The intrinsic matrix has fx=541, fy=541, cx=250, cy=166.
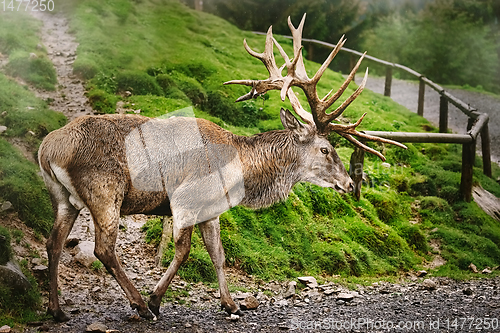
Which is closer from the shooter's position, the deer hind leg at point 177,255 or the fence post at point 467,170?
the deer hind leg at point 177,255

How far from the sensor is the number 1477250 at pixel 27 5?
13.9m

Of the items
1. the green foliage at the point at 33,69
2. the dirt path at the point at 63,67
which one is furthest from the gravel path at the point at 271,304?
the green foliage at the point at 33,69

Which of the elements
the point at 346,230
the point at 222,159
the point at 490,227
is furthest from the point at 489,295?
the point at 222,159

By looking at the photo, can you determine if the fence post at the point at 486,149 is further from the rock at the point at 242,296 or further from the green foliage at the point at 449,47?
the green foliage at the point at 449,47

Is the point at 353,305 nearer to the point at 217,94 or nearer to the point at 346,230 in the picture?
the point at 346,230

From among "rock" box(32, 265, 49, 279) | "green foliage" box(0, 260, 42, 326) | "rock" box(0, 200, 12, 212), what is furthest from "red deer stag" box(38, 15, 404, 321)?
"rock" box(0, 200, 12, 212)

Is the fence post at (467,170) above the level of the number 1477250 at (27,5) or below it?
below

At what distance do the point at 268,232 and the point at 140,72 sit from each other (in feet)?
17.2

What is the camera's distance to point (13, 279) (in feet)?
18.7

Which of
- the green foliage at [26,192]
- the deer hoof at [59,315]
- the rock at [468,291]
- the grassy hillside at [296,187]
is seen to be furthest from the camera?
the grassy hillside at [296,187]

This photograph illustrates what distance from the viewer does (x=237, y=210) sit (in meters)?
8.54

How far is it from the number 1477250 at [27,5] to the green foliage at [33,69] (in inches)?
125

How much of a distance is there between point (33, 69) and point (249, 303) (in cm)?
735

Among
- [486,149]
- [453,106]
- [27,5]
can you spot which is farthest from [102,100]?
[453,106]
